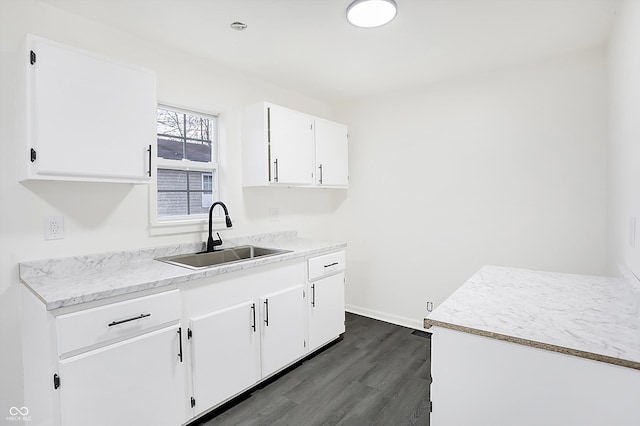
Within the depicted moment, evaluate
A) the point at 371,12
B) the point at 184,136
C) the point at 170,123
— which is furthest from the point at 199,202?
the point at 371,12

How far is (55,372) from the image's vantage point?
1456mm

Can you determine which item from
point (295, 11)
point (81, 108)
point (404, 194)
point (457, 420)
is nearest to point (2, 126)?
point (81, 108)

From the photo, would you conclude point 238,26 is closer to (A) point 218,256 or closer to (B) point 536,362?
(A) point 218,256

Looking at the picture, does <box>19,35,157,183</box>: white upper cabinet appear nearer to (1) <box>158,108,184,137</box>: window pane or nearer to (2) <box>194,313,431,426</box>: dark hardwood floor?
(1) <box>158,108,184,137</box>: window pane

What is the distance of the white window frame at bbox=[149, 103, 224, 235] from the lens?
2.40 m

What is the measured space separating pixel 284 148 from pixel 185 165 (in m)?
0.82

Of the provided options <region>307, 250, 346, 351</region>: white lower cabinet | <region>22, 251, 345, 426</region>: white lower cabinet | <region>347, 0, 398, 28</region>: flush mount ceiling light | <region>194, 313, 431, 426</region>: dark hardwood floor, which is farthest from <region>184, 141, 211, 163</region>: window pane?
<region>194, 313, 431, 426</region>: dark hardwood floor

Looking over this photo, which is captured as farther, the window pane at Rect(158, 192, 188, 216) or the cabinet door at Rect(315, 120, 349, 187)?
the cabinet door at Rect(315, 120, 349, 187)

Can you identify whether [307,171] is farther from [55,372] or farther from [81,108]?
[55,372]

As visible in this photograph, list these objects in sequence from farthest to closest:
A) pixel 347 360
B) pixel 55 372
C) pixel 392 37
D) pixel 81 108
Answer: pixel 347 360 → pixel 392 37 → pixel 81 108 → pixel 55 372

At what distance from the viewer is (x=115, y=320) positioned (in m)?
1.61

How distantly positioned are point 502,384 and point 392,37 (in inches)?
85.3

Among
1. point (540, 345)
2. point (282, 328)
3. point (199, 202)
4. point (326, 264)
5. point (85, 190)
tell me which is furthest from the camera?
point (326, 264)

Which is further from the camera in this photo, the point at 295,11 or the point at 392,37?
the point at 392,37
